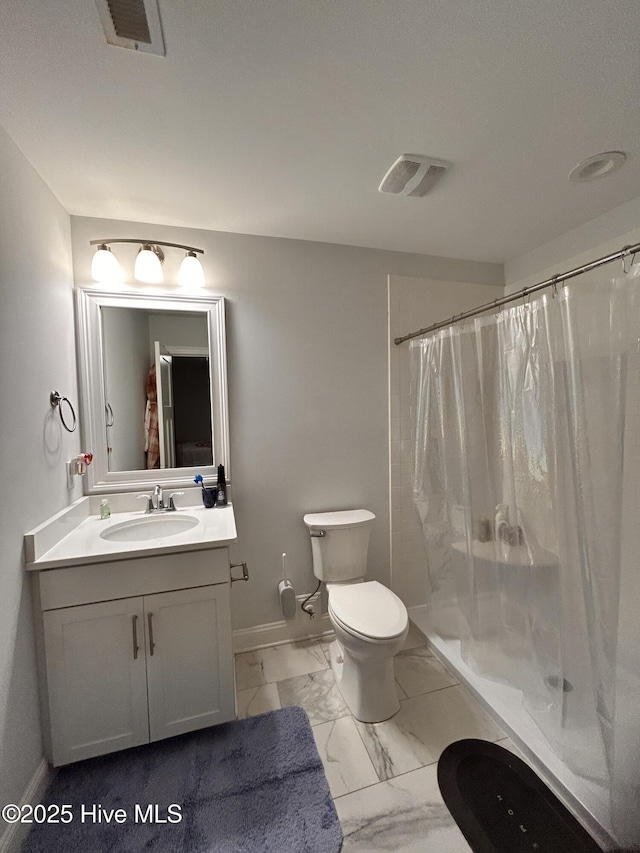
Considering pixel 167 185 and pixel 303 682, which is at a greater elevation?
pixel 167 185

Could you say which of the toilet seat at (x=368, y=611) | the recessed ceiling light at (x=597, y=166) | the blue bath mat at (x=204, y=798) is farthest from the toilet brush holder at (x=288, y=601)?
the recessed ceiling light at (x=597, y=166)

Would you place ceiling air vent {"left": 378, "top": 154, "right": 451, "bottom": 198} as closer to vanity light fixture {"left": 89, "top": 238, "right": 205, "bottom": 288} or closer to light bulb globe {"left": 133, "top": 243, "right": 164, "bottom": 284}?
vanity light fixture {"left": 89, "top": 238, "right": 205, "bottom": 288}

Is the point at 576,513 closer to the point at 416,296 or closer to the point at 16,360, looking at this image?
the point at 416,296

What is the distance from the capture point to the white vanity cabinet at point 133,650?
4.09 feet

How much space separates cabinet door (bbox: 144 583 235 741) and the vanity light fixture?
1423mm

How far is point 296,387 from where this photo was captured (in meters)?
1.96

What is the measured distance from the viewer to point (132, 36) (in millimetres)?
864

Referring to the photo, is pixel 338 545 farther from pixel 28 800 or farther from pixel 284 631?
pixel 28 800

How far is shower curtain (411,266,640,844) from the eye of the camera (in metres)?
1.01

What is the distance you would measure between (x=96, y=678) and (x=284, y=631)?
0.98 m

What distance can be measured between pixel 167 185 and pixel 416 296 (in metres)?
1.43

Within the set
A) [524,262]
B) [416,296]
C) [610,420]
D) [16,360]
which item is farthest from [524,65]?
[16,360]

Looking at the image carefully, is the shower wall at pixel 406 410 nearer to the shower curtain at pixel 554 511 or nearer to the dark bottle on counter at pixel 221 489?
the shower curtain at pixel 554 511

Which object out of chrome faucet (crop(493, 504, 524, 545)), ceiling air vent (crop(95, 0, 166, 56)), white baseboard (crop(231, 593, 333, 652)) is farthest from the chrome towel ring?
chrome faucet (crop(493, 504, 524, 545))
